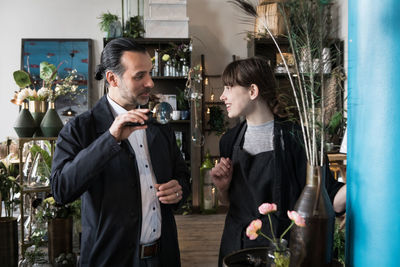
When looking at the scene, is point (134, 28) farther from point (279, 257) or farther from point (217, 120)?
point (279, 257)

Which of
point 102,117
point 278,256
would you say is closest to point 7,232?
point 102,117

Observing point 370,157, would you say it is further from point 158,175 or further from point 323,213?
point 158,175

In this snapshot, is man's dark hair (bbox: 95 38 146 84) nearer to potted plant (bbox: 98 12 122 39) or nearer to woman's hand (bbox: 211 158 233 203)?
woman's hand (bbox: 211 158 233 203)

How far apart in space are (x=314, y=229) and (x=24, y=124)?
9.88 feet

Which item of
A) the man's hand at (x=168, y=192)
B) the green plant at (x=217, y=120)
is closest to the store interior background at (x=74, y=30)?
the green plant at (x=217, y=120)

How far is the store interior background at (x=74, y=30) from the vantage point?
245 inches

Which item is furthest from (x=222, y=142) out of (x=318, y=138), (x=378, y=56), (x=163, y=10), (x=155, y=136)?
(x=163, y=10)

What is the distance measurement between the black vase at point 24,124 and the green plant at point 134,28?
111 inches

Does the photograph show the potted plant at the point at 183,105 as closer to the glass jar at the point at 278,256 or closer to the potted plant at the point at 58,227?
the potted plant at the point at 58,227

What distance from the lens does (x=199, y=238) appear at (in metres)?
4.76

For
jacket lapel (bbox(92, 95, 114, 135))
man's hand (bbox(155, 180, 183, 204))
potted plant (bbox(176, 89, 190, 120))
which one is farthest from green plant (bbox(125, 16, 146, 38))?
man's hand (bbox(155, 180, 183, 204))

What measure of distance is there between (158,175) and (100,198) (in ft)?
0.92

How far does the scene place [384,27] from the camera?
92 centimetres

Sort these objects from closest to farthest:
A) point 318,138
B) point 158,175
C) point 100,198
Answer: point 318,138 < point 100,198 < point 158,175
